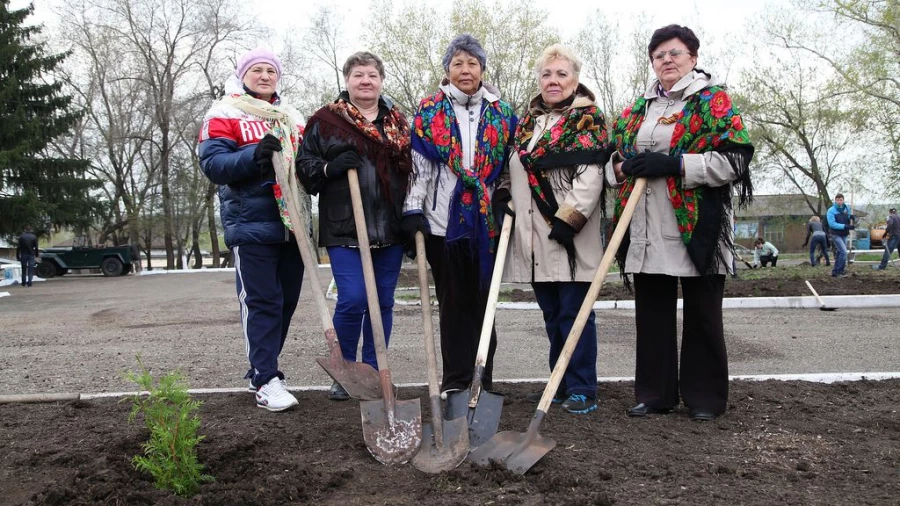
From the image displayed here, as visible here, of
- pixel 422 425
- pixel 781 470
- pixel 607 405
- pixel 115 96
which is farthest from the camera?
pixel 115 96

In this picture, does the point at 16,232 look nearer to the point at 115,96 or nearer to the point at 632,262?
the point at 115,96

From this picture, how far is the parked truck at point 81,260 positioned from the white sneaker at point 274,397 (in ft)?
84.7

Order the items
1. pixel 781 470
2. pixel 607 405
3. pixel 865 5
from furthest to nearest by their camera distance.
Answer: pixel 865 5 → pixel 607 405 → pixel 781 470

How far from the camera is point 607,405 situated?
3887mm

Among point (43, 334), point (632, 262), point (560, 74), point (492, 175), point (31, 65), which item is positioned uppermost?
point (31, 65)

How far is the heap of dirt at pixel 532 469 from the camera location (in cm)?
254

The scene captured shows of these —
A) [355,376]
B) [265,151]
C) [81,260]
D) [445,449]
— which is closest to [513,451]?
[445,449]

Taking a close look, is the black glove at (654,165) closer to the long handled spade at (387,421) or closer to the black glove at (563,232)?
the black glove at (563,232)

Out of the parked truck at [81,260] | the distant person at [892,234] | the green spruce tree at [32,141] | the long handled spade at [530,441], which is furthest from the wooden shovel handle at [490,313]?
the parked truck at [81,260]

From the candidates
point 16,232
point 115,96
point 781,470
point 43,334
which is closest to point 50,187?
point 16,232

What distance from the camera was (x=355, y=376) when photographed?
3520 millimetres

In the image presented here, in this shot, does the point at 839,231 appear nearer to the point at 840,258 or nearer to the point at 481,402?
the point at 840,258

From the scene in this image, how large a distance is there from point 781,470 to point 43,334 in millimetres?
8343

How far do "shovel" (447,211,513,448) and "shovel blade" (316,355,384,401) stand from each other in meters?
0.39
